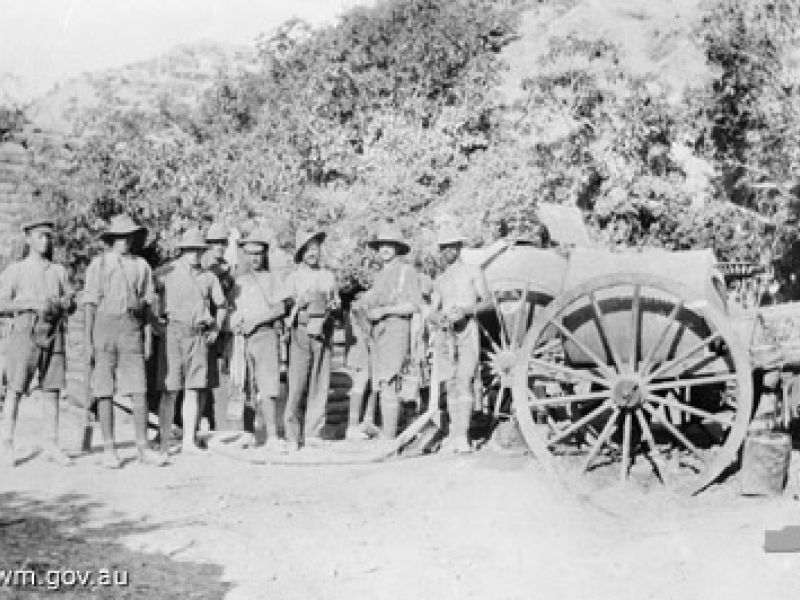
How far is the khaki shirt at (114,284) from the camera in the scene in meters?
7.57

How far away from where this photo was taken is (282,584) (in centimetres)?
500

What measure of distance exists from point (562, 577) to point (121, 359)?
13.4 feet

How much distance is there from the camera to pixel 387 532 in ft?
19.5

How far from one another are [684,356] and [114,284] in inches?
167

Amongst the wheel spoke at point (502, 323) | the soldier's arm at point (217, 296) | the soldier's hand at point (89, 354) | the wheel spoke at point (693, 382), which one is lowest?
the wheel spoke at point (693, 382)

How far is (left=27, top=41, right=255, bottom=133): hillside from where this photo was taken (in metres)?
35.4

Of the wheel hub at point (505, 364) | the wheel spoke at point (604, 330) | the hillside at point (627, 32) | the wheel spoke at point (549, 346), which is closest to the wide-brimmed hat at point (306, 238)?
the wheel hub at point (505, 364)

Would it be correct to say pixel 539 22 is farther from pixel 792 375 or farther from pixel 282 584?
pixel 282 584

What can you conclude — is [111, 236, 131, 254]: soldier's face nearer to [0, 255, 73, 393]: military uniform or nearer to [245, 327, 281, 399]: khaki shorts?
[0, 255, 73, 393]: military uniform

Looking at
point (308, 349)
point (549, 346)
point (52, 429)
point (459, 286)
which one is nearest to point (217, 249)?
point (308, 349)

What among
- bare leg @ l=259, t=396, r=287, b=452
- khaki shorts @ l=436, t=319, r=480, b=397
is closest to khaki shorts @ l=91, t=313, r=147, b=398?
bare leg @ l=259, t=396, r=287, b=452

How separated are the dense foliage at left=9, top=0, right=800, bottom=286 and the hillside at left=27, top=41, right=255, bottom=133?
1630 centimetres

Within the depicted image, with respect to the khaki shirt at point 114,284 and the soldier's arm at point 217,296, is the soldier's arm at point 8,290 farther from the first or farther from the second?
the soldier's arm at point 217,296

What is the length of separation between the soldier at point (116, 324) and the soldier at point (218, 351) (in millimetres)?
839
